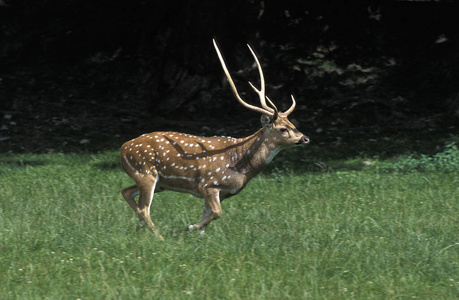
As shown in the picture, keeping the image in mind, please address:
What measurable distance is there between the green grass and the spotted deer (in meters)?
0.37

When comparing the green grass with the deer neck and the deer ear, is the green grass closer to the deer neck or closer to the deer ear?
the deer neck

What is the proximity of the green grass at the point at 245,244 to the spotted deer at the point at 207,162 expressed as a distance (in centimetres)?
37

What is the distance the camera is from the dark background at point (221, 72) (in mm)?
15328

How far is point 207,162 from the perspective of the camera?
7.95 m

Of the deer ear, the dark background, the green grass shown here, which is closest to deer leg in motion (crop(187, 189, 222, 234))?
the green grass

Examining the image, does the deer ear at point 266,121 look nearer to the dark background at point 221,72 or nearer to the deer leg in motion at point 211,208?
the deer leg in motion at point 211,208

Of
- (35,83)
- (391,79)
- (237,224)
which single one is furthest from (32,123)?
(237,224)

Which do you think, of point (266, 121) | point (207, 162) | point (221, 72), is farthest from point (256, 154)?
point (221, 72)

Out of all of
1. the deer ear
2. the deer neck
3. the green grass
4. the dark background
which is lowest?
the dark background

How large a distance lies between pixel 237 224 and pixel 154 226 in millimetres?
898

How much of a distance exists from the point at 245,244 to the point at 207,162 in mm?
1085

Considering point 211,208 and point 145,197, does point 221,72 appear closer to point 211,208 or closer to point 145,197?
point 145,197

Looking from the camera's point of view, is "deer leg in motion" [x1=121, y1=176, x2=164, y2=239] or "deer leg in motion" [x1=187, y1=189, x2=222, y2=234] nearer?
"deer leg in motion" [x1=187, y1=189, x2=222, y2=234]

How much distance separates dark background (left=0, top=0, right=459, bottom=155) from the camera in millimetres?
15328
